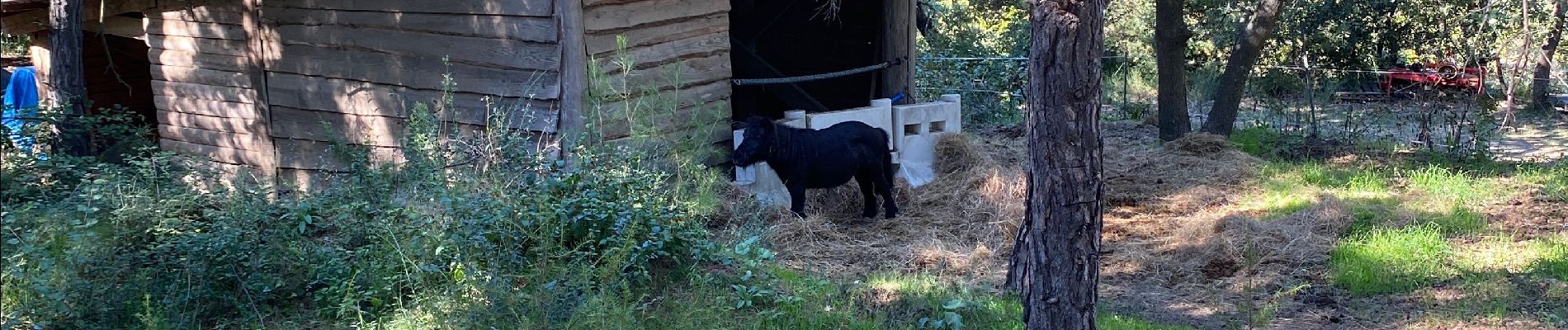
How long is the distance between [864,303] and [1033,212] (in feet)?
4.27

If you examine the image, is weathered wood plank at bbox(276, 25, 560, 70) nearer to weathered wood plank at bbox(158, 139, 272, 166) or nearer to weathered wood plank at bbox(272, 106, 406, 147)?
weathered wood plank at bbox(272, 106, 406, 147)

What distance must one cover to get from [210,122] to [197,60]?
526 millimetres

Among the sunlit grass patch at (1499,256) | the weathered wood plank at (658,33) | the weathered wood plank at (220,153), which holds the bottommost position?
the sunlit grass patch at (1499,256)

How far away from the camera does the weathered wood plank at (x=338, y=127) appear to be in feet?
28.0

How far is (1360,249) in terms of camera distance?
702 centimetres

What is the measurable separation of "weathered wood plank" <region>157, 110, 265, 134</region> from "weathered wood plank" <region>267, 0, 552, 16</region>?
1.15 meters

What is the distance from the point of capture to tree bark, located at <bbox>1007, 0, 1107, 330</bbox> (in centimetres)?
440

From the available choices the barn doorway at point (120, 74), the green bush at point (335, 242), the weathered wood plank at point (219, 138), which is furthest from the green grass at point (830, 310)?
the barn doorway at point (120, 74)

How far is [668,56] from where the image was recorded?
8141 millimetres

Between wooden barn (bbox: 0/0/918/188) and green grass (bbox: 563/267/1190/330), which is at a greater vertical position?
wooden barn (bbox: 0/0/918/188)

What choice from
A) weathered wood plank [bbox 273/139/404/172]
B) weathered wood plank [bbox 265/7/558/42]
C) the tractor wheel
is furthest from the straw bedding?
weathered wood plank [bbox 273/139/404/172]

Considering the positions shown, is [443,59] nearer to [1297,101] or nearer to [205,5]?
[205,5]

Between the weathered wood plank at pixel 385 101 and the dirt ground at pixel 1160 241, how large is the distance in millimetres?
1763

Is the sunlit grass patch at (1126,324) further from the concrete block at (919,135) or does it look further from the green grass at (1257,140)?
the green grass at (1257,140)
